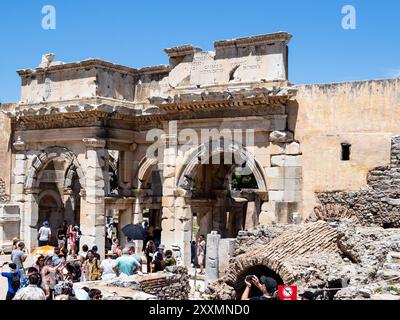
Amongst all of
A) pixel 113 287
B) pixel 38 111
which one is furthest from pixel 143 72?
pixel 113 287

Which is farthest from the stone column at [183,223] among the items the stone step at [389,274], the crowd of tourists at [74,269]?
the stone step at [389,274]

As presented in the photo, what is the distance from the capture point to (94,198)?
20.5 metres

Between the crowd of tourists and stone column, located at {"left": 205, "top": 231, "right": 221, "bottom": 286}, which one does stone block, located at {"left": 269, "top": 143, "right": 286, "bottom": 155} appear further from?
the crowd of tourists

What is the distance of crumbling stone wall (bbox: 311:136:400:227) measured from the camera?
15.6 metres

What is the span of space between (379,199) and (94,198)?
30.2 feet

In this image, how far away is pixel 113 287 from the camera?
10.7 meters

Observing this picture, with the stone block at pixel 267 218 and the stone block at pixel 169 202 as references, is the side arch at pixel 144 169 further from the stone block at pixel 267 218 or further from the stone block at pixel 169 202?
the stone block at pixel 267 218

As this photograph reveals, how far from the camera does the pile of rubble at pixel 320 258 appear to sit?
1122 cm

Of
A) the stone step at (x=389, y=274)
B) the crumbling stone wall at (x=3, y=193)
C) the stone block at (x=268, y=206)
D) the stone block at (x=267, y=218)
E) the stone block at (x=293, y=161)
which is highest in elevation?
the stone block at (x=293, y=161)

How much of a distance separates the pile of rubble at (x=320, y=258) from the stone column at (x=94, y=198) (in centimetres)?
733

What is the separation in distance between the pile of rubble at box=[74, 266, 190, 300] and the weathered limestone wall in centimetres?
524

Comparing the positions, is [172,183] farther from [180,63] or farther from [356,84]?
[356,84]

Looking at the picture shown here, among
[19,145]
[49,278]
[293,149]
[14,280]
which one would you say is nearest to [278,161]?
[293,149]

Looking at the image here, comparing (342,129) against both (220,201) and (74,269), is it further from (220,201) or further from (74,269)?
(74,269)
